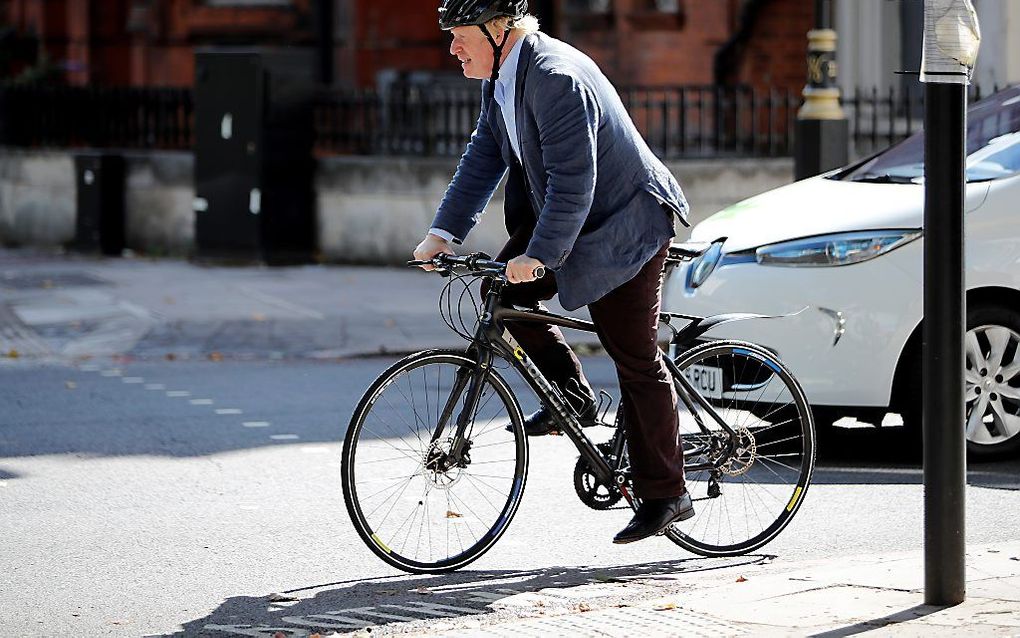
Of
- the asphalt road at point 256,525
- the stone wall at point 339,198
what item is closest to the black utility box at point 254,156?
the stone wall at point 339,198

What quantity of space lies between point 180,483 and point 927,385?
11.9 ft

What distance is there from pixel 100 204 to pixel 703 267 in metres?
11.2

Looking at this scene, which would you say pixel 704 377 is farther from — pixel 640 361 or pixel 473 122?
pixel 473 122

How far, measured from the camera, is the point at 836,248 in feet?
25.4

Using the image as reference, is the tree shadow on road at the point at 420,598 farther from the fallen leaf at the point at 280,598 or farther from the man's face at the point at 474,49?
the man's face at the point at 474,49

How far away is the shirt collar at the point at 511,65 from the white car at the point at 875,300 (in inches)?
96.7

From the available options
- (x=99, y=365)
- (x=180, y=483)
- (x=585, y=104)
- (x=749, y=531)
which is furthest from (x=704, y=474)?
(x=99, y=365)

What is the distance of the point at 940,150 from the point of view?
4.91m

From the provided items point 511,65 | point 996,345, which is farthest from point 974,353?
point 511,65

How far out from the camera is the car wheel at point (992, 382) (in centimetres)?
772

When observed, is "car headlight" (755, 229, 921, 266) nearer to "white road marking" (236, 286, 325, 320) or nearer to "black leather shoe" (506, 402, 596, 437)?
"black leather shoe" (506, 402, 596, 437)

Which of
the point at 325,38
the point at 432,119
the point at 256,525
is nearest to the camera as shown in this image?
the point at 256,525

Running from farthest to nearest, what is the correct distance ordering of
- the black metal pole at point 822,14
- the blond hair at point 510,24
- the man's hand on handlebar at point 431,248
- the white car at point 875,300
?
the black metal pole at point 822,14 < the white car at point 875,300 < the man's hand on handlebar at point 431,248 < the blond hair at point 510,24

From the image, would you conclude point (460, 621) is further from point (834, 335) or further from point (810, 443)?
point (834, 335)
